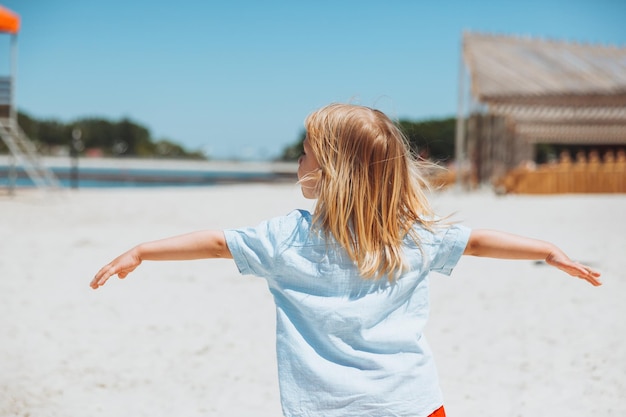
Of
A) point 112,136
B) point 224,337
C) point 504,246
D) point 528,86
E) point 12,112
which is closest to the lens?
point 504,246

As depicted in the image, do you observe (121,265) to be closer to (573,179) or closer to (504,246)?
(504,246)

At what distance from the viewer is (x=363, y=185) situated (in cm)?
155

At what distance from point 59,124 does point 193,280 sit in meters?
75.2

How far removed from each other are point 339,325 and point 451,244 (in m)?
0.35

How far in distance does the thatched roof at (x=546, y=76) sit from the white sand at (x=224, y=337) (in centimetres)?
882

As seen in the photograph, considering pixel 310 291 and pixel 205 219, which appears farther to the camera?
pixel 205 219

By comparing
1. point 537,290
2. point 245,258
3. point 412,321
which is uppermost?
point 245,258

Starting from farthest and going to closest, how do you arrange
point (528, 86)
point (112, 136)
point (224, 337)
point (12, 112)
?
point (112, 136), point (528, 86), point (12, 112), point (224, 337)

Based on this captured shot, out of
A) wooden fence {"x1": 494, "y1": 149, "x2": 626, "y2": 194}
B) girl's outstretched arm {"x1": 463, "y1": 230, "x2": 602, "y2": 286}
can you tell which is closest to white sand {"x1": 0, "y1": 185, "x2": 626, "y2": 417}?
girl's outstretched arm {"x1": 463, "y1": 230, "x2": 602, "y2": 286}

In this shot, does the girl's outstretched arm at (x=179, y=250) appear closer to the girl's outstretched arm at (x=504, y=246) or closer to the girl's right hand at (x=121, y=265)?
the girl's right hand at (x=121, y=265)

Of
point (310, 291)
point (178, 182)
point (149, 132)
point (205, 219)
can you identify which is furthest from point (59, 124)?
point (310, 291)

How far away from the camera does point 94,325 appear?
14.8ft

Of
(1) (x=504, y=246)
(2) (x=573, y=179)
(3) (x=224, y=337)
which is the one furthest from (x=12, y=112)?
(1) (x=504, y=246)

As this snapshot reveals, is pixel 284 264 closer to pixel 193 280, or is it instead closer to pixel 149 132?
pixel 193 280
